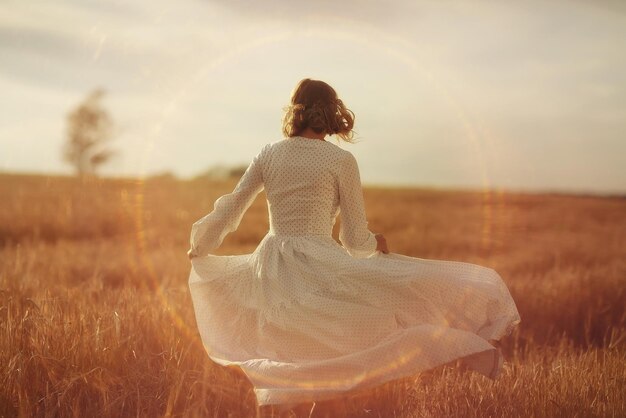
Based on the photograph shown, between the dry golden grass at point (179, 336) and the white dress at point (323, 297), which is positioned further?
the dry golden grass at point (179, 336)

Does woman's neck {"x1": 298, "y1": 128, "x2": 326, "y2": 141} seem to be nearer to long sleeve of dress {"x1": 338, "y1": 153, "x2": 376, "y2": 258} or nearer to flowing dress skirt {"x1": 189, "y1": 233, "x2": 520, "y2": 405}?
long sleeve of dress {"x1": 338, "y1": 153, "x2": 376, "y2": 258}

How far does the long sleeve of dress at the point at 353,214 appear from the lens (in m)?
4.01

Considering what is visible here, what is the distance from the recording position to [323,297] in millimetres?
3840

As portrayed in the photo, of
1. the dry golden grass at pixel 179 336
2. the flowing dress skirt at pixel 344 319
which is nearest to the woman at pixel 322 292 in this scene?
the flowing dress skirt at pixel 344 319

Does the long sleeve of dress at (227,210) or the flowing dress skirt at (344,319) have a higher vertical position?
the long sleeve of dress at (227,210)

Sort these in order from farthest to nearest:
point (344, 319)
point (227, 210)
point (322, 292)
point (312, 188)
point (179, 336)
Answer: point (179, 336)
point (227, 210)
point (312, 188)
point (322, 292)
point (344, 319)

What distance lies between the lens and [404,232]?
15023 millimetres

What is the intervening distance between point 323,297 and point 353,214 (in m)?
0.51

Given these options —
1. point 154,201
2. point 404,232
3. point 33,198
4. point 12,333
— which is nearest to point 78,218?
point 33,198

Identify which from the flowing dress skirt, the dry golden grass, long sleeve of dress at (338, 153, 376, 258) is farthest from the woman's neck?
the dry golden grass

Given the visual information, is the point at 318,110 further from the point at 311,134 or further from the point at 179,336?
the point at 179,336

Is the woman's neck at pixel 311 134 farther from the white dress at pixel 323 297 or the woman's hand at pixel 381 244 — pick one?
the woman's hand at pixel 381 244

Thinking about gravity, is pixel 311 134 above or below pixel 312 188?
above

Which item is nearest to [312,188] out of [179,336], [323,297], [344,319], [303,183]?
[303,183]
